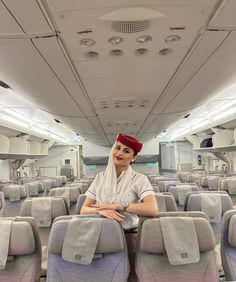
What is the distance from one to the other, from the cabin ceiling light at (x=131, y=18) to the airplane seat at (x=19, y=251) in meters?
1.60

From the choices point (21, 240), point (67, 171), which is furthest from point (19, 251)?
point (67, 171)

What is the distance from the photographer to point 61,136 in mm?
17938

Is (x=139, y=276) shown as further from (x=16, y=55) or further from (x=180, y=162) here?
(x=180, y=162)

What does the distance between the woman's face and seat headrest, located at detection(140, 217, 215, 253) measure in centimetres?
61

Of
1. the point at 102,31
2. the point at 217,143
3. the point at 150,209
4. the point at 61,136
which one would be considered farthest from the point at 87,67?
the point at 61,136

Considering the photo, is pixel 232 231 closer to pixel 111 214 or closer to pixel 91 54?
pixel 111 214

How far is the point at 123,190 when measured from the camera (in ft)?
8.96

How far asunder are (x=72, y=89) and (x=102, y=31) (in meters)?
1.85

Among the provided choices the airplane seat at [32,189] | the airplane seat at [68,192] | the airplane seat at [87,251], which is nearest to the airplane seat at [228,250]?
the airplane seat at [87,251]

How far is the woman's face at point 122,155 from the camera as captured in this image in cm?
281

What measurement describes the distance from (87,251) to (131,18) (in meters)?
1.63

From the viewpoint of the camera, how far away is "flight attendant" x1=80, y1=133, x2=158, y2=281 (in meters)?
2.63

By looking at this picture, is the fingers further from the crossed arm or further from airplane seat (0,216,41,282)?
airplane seat (0,216,41,282)

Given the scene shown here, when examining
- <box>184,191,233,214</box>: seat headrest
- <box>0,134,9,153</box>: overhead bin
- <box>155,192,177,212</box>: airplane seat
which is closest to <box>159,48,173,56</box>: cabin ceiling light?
<box>155,192,177,212</box>: airplane seat
